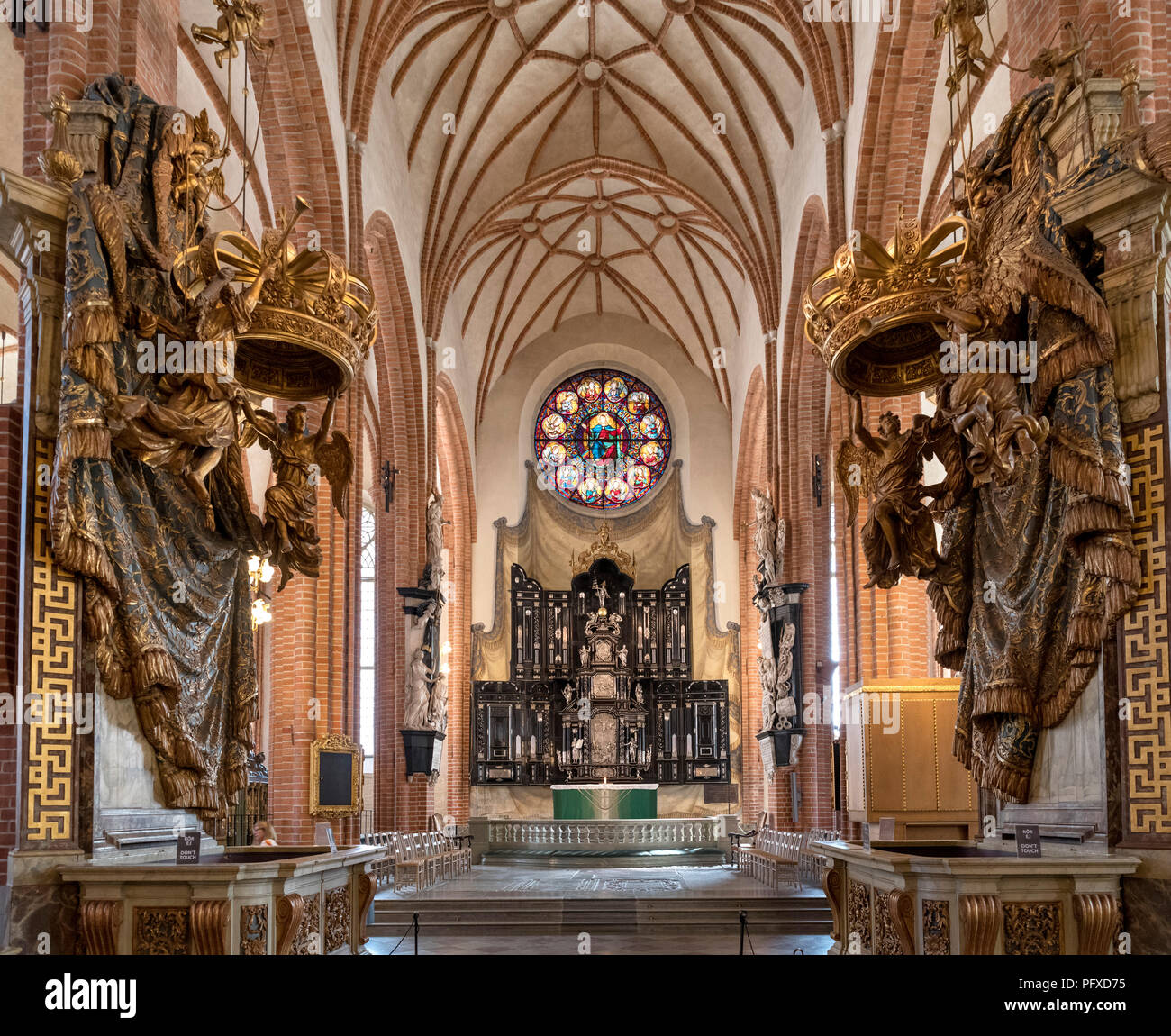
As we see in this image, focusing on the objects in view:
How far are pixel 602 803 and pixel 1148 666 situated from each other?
16892 millimetres

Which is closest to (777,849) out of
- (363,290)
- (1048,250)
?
(363,290)

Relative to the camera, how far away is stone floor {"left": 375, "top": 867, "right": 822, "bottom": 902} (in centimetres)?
1421

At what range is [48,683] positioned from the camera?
22.5 feet

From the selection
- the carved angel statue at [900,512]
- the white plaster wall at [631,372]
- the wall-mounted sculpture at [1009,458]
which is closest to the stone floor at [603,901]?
the wall-mounted sculpture at [1009,458]

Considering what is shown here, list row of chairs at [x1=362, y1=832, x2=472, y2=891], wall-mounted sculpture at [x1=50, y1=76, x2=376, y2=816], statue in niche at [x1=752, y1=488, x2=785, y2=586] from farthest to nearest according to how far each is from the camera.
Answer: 1. statue in niche at [x1=752, y1=488, x2=785, y2=586]
2. row of chairs at [x1=362, y1=832, x2=472, y2=891]
3. wall-mounted sculpture at [x1=50, y1=76, x2=376, y2=816]

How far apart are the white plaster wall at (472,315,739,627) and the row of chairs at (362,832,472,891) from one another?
1072 cm

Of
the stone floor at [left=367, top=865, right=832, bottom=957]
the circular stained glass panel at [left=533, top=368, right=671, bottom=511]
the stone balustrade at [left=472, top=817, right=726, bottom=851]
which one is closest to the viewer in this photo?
the stone floor at [left=367, top=865, right=832, bottom=957]

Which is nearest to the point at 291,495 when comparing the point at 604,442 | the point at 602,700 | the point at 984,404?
the point at 984,404

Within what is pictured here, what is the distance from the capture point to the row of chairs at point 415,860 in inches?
596

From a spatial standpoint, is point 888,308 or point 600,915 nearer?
point 888,308

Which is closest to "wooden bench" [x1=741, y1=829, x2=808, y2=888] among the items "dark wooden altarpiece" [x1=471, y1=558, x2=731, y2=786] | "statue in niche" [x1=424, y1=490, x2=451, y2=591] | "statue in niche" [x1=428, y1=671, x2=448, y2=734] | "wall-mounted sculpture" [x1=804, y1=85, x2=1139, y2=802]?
"statue in niche" [x1=428, y1=671, x2=448, y2=734]

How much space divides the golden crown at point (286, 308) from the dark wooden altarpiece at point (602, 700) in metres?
17.7
